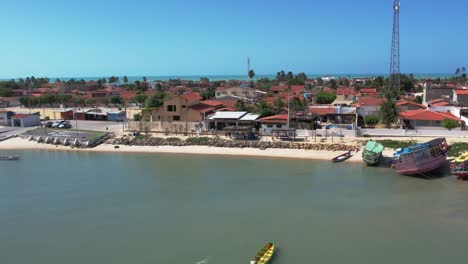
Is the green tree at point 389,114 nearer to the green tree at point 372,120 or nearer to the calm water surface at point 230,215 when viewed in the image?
the green tree at point 372,120

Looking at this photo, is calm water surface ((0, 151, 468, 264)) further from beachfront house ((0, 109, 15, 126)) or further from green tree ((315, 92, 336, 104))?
green tree ((315, 92, 336, 104))

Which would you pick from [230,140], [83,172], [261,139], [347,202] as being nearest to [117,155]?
[83,172]

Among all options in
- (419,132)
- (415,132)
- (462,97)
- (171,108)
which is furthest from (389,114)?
(171,108)

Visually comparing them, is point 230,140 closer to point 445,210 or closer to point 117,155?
point 117,155

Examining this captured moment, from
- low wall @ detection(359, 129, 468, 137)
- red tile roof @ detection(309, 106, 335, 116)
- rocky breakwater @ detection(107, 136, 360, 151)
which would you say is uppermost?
red tile roof @ detection(309, 106, 335, 116)

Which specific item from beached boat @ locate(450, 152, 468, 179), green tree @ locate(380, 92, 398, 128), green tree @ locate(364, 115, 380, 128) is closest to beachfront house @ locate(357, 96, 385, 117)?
Answer: green tree @ locate(364, 115, 380, 128)
